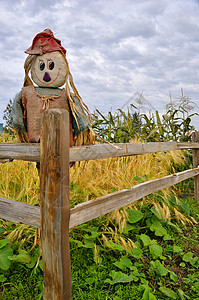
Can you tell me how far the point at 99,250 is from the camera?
7.88ft

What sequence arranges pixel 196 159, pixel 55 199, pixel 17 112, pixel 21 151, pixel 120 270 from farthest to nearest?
pixel 196 159 < pixel 120 270 < pixel 17 112 < pixel 21 151 < pixel 55 199

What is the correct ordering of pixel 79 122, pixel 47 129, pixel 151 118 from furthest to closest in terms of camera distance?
pixel 151 118 → pixel 79 122 → pixel 47 129

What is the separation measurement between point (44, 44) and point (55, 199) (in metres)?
1.30

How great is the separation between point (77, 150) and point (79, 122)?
39cm

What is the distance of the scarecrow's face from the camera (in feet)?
6.54

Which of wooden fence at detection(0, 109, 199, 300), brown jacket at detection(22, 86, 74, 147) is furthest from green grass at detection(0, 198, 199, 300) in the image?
brown jacket at detection(22, 86, 74, 147)

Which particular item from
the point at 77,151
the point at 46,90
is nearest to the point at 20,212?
the point at 77,151

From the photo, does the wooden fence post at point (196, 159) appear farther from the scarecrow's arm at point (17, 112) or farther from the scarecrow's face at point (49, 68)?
the scarecrow's arm at point (17, 112)

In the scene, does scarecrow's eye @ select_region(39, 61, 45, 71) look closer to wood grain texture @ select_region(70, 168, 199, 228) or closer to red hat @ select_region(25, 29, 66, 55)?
red hat @ select_region(25, 29, 66, 55)

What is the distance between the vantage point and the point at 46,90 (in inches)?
81.3

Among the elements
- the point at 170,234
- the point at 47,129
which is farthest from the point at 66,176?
the point at 170,234

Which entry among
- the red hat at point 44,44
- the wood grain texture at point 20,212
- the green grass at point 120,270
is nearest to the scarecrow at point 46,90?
the red hat at point 44,44

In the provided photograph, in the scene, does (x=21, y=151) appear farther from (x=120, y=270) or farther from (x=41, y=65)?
(x=120, y=270)

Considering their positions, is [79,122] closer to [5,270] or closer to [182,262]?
A: [5,270]
